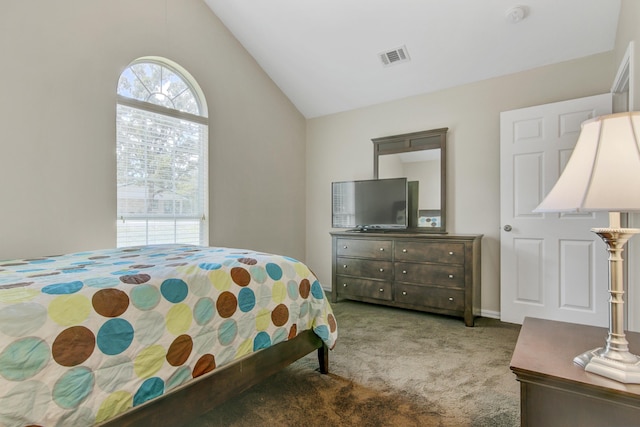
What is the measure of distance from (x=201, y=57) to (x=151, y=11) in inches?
22.2

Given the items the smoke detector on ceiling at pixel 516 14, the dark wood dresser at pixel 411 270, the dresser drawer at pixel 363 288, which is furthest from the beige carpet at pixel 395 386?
the smoke detector on ceiling at pixel 516 14

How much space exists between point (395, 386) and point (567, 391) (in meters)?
1.23

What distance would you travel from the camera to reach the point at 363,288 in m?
3.76

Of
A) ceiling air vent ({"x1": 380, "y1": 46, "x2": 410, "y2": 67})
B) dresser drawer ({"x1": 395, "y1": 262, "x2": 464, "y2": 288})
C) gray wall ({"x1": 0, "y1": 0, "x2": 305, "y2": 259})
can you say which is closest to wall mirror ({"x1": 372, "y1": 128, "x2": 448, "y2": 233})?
dresser drawer ({"x1": 395, "y1": 262, "x2": 464, "y2": 288})

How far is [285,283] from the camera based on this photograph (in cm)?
189

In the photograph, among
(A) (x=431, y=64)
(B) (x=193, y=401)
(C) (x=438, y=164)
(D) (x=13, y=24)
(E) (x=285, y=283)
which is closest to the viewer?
(B) (x=193, y=401)

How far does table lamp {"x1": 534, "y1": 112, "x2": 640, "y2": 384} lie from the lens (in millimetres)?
878

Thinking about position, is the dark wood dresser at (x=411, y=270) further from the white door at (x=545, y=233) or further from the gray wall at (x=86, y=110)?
the gray wall at (x=86, y=110)

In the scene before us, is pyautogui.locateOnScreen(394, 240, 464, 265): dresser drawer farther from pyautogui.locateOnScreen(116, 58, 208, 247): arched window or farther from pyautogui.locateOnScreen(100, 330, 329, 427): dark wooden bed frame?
pyautogui.locateOnScreen(116, 58, 208, 247): arched window

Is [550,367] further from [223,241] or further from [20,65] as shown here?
[20,65]

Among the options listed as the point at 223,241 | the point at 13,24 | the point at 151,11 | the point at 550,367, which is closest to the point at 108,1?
the point at 151,11

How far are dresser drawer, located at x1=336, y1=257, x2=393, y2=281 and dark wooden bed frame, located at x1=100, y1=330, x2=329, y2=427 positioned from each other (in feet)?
5.80

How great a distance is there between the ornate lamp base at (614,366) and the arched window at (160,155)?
3.19m

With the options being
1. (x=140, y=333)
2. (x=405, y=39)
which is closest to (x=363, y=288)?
(x=405, y=39)
